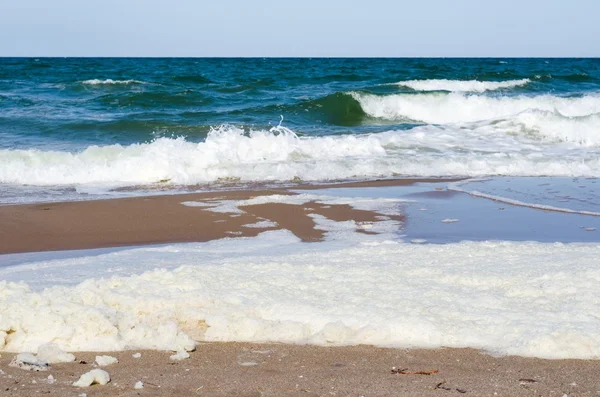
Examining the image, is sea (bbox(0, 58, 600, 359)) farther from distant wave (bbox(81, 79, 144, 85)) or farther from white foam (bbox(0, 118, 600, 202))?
distant wave (bbox(81, 79, 144, 85))

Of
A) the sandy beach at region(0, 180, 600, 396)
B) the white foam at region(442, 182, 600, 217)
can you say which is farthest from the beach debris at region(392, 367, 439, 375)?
the white foam at region(442, 182, 600, 217)

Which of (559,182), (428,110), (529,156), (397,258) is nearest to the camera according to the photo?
(397,258)

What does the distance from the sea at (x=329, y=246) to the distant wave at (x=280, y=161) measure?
1.3 inches

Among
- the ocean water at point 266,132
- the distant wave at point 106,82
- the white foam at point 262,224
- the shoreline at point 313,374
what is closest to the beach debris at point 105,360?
the shoreline at point 313,374

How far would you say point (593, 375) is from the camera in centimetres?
322

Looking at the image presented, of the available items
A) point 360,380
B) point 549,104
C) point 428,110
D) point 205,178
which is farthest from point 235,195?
point 549,104

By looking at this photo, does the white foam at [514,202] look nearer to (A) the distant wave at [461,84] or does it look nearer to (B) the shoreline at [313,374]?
(B) the shoreline at [313,374]

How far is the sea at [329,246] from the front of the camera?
12.1 feet

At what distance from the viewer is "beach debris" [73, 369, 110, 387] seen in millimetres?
3033

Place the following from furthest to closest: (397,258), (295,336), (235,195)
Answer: (235,195) → (397,258) → (295,336)

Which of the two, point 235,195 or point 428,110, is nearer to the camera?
point 235,195

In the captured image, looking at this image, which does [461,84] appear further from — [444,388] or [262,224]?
[444,388]

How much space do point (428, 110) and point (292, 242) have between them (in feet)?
50.0

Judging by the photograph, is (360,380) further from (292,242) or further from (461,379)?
(292,242)
